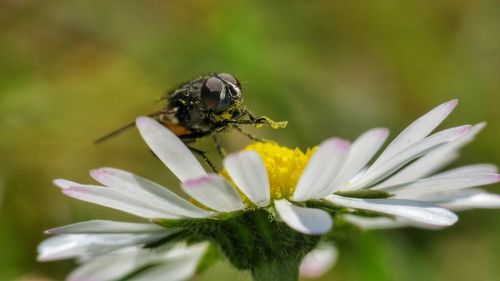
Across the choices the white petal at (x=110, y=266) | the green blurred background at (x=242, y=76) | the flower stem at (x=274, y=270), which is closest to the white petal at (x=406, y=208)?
the flower stem at (x=274, y=270)

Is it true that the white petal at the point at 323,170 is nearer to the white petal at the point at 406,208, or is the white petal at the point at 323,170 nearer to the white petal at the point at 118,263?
the white petal at the point at 406,208

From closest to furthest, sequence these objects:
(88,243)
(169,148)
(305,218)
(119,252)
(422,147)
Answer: (305,218), (422,147), (169,148), (88,243), (119,252)

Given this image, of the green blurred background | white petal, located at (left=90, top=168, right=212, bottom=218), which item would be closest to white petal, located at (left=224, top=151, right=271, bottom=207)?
white petal, located at (left=90, top=168, right=212, bottom=218)

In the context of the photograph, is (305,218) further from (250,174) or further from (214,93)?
(214,93)

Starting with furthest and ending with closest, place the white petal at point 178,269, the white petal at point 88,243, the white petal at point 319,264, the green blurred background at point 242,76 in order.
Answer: the green blurred background at point 242,76, the white petal at point 319,264, the white petal at point 178,269, the white petal at point 88,243

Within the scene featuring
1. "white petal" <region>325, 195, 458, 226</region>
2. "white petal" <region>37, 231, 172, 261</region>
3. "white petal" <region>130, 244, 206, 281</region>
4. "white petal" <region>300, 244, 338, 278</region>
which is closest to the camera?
"white petal" <region>325, 195, 458, 226</region>

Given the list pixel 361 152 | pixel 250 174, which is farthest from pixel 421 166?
pixel 250 174

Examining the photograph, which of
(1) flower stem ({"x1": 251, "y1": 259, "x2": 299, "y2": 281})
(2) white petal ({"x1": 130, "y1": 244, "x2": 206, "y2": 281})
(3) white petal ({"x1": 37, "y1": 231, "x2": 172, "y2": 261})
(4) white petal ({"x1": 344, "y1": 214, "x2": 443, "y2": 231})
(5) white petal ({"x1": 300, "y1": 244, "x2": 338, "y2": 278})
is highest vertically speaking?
(3) white petal ({"x1": 37, "y1": 231, "x2": 172, "y2": 261})

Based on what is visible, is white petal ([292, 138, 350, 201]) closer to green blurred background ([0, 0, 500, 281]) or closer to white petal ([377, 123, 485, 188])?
white petal ([377, 123, 485, 188])
